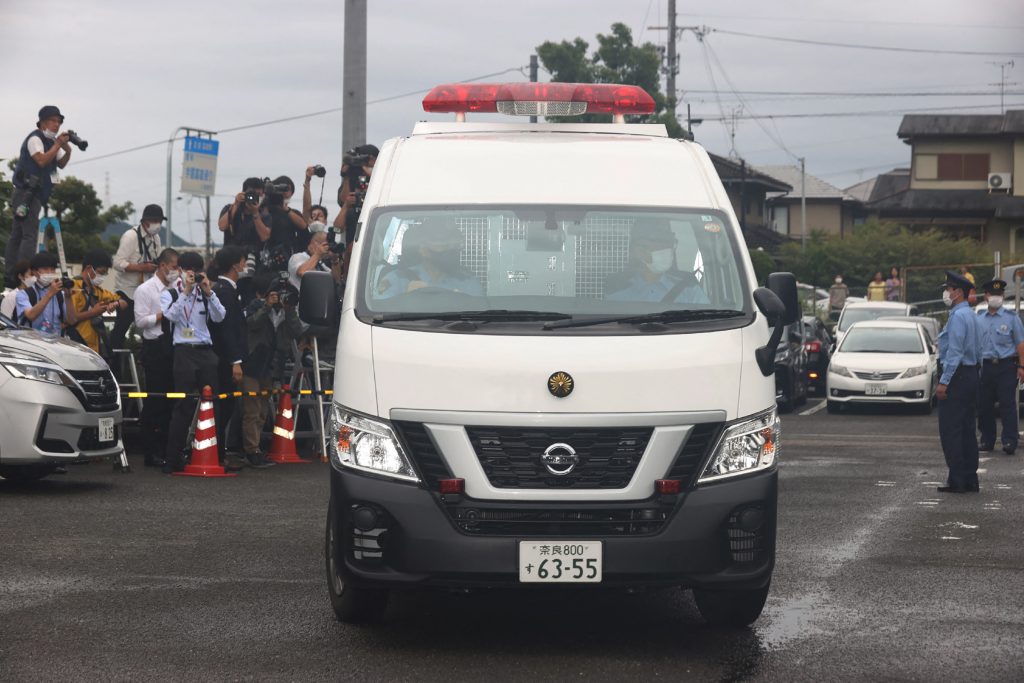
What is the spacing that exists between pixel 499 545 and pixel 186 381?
300 inches

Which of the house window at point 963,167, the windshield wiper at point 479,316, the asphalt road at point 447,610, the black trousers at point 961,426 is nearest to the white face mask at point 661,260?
the windshield wiper at point 479,316

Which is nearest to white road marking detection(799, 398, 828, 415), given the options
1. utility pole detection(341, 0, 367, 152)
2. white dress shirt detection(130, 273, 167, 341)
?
utility pole detection(341, 0, 367, 152)

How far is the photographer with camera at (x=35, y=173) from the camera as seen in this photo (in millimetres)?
15062

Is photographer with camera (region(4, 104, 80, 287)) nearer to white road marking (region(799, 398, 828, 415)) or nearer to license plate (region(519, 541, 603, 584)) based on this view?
license plate (region(519, 541, 603, 584))

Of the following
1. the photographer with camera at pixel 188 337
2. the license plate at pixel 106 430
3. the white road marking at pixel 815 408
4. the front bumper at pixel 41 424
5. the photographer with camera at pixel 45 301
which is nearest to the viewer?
the front bumper at pixel 41 424

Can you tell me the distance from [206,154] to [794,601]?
135 ft

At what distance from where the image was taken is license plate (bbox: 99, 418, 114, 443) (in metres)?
12.4

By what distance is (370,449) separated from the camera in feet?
21.6

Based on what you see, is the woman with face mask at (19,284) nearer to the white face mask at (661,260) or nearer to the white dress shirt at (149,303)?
the white dress shirt at (149,303)

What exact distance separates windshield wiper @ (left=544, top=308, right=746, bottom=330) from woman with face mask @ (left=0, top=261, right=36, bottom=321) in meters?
8.35

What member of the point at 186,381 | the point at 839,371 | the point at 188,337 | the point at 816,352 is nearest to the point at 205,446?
the point at 186,381

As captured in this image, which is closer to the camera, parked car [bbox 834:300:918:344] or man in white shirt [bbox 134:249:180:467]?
man in white shirt [bbox 134:249:180:467]

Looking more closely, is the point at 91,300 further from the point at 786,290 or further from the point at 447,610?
the point at 786,290

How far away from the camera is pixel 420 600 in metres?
8.08
